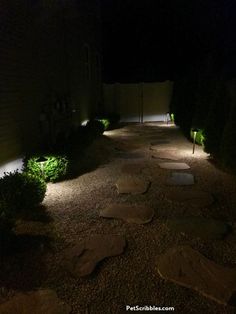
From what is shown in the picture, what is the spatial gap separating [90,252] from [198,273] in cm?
125

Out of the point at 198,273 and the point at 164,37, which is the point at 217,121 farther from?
the point at 164,37

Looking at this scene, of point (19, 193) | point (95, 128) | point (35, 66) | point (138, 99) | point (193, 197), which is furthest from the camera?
point (138, 99)

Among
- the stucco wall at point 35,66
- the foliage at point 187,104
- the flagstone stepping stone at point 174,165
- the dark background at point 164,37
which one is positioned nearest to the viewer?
the stucco wall at point 35,66

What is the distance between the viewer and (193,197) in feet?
18.1

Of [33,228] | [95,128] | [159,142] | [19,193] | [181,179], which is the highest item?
[19,193]

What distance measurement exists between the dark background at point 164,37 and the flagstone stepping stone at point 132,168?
14338 millimetres

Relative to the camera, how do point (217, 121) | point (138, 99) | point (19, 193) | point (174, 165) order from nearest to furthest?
point (19, 193), point (174, 165), point (217, 121), point (138, 99)

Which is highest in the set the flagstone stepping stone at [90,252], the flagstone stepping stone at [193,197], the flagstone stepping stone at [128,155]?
the flagstone stepping stone at [90,252]

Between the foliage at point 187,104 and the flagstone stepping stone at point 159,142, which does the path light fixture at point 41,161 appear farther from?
the foliage at point 187,104

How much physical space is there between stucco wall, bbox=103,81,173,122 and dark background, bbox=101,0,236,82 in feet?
12.1

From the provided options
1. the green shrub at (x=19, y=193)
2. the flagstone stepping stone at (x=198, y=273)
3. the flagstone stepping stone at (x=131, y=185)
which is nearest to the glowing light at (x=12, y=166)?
the green shrub at (x=19, y=193)

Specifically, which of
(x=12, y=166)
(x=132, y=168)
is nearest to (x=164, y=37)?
(x=132, y=168)

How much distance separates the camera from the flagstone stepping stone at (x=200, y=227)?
13.7ft

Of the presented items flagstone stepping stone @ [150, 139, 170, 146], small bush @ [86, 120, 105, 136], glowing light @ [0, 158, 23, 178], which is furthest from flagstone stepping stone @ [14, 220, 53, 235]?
flagstone stepping stone @ [150, 139, 170, 146]
